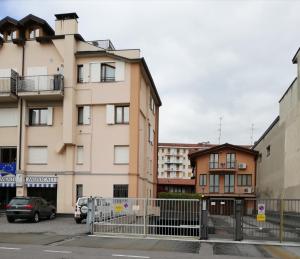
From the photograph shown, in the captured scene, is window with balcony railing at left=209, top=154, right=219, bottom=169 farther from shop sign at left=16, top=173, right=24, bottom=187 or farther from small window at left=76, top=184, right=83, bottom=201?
shop sign at left=16, top=173, right=24, bottom=187

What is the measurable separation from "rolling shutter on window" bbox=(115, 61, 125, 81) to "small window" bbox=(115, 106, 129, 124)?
7.03 feet

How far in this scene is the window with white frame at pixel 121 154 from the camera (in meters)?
34.0

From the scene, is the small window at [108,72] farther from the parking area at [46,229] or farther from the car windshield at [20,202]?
the parking area at [46,229]

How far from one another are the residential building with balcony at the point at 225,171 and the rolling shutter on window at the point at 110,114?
116 ft

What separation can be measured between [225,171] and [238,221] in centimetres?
5019

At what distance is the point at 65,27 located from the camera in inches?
1382

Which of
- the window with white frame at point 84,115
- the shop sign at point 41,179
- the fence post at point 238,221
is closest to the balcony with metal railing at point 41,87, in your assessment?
the window with white frame at point 84,115

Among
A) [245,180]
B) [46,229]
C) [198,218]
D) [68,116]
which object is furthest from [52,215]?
[245,180]

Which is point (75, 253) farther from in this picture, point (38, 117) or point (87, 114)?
point (38, 117)

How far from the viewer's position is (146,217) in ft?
62.5

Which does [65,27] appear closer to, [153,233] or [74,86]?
[74,86]

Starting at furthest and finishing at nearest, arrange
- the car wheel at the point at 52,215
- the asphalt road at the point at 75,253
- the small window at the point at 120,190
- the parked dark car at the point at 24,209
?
1. the small window at the point at 120,190
2. the car wheel at the point at 52,215
3. the parked dark car at the point at 24,209
4. the asphalt road at the point at 75,253

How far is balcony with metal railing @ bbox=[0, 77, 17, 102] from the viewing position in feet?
114

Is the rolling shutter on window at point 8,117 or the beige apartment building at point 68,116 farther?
the rolling shutter on window at point 8,117
